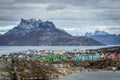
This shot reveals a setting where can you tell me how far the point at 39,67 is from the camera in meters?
142

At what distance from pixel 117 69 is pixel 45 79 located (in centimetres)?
5986

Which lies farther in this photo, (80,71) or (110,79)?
(80,71)

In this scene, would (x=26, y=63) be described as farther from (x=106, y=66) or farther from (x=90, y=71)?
(x=106, y=66)

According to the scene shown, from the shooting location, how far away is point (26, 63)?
139 meters

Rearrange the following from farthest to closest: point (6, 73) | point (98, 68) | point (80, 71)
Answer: point (98, 68) < point (80, 71) < point (6, 73)

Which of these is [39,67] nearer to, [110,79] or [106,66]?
[110,79]

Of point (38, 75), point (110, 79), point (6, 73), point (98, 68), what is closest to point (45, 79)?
point (38, 75)

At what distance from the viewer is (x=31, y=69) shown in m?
135

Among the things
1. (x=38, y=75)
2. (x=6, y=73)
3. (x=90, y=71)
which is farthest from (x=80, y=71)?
(x=6, y=73)

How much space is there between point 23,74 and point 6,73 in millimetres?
7470

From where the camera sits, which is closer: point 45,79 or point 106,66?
point 45,79

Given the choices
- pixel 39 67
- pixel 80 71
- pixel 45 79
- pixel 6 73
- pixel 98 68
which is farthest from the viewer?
pixel 98 68

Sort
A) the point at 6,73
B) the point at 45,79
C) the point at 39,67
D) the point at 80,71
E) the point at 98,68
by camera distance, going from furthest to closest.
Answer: the point at 98,68
the point at 80,71
the point at 39,67
the point at 45,79
the point at 6,73

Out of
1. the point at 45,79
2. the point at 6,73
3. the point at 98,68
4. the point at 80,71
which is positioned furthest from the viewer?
the point at 98,68
